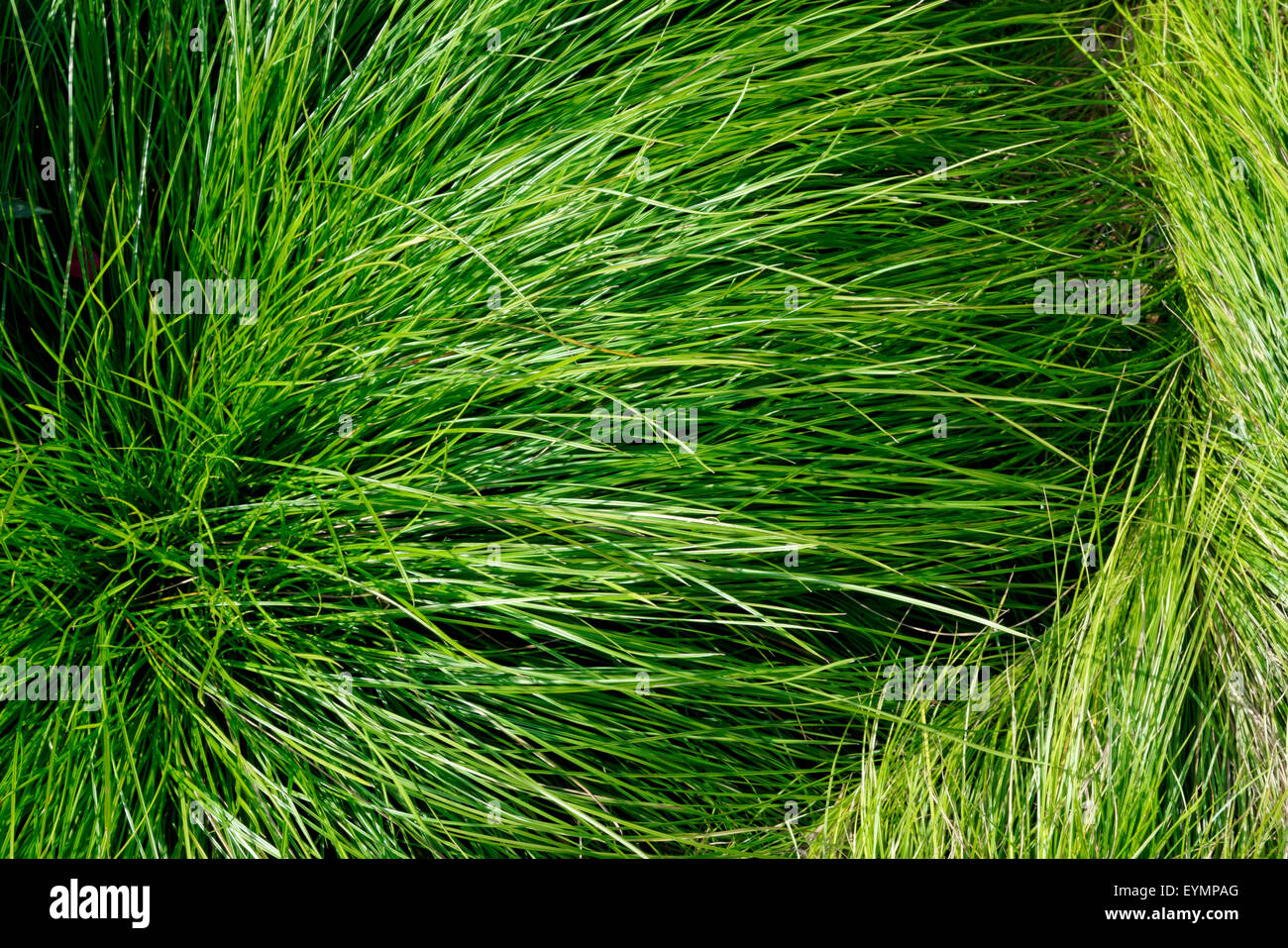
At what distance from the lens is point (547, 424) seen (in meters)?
1.73

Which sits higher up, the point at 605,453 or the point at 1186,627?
the point at 605,453

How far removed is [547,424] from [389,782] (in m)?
0.73

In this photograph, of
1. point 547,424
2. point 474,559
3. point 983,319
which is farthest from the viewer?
point 983,319

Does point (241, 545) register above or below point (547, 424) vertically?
below

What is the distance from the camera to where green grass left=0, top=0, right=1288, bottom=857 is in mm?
1623

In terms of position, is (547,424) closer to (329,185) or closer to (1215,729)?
(329,185)

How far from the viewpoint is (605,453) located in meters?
1.69

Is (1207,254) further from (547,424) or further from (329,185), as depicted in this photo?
(329,185)

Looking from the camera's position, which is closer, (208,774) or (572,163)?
(208,774)

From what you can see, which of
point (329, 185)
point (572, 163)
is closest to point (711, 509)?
point (572, 163)

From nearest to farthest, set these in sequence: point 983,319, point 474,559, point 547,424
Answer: point 474,559 < point 547,424 < point 983,319

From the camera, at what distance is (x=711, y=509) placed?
166cm

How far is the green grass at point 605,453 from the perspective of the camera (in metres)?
1.62

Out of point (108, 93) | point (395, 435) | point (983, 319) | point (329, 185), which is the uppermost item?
point (108, 93)
